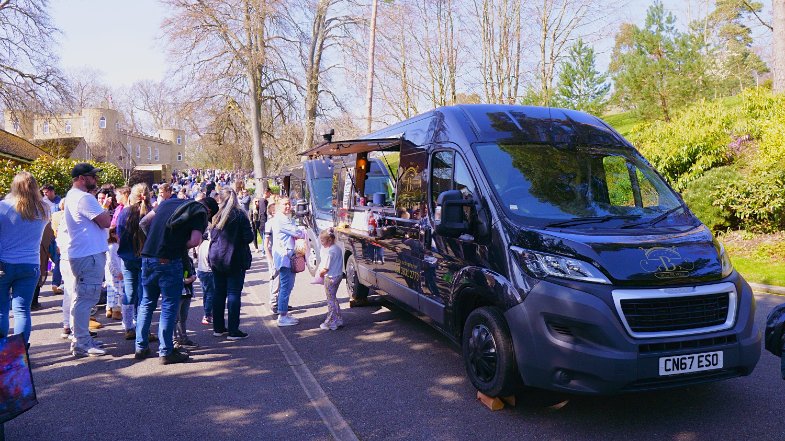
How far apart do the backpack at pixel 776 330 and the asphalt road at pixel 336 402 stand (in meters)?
1.15

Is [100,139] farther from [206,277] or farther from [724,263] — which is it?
[724,263]

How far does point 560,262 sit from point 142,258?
4437mm

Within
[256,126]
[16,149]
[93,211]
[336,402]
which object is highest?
[256,126]

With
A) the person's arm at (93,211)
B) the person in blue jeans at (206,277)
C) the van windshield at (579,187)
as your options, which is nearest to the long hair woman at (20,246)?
the person's arm at (93,211)

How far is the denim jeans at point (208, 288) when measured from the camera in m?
7.42

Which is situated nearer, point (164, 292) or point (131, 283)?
point (164, 292)

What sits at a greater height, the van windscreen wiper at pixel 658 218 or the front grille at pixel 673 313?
the van windscreen wiper at pixel 658 218

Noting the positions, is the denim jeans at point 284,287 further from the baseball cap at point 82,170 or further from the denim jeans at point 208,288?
the baseball cap at point 82,170

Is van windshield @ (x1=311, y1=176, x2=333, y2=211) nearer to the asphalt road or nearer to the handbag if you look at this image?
the handbag

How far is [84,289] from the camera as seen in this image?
5.98 m

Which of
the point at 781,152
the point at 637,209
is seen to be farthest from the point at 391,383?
the point at 781,152

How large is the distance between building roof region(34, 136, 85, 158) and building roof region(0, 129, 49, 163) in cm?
1291

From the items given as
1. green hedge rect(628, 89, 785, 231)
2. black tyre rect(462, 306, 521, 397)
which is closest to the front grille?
black tyre rect(462, 306, 521, 397)

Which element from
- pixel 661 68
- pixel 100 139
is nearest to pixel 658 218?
pixel 661 68
